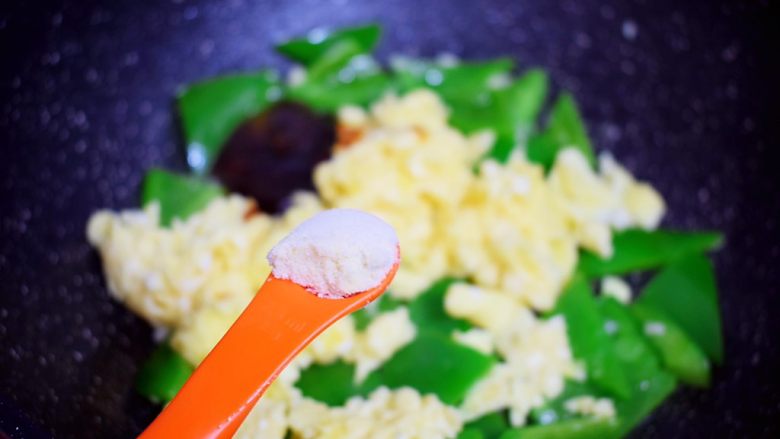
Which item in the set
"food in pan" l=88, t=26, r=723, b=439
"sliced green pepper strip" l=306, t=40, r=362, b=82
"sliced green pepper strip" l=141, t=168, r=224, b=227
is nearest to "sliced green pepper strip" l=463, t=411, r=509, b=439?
"food in pan" l=88, t=26, r=723, b=439

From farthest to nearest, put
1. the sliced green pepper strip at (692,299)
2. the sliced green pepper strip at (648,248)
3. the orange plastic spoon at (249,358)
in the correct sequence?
the sliced green pepper strip at (648,248) → the sliced green pepper strip at (692,299) → the orange plastic spoon at (249,358)

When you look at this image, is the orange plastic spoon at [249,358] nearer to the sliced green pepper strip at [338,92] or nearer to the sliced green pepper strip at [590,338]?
the sliced green pepper strip at [590,338]

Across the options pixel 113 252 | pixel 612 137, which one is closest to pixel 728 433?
pixel 612 137

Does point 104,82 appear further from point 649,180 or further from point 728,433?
point 728,433

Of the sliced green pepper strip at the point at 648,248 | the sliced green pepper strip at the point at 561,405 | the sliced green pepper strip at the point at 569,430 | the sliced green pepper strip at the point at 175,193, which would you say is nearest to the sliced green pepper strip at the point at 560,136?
the sliced green pepper strip at the point at 648,248

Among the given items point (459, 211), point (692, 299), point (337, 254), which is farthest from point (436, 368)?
point (692, 299)

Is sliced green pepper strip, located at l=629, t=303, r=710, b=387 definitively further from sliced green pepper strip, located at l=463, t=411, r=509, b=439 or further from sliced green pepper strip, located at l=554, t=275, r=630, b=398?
sliced green pepper strip, located at l=463, t=411, r=509, b=439
